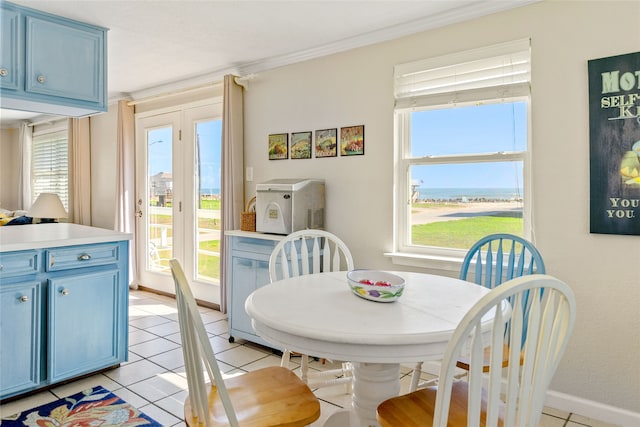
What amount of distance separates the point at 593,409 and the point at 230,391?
6.46ft

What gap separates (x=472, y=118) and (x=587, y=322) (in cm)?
138

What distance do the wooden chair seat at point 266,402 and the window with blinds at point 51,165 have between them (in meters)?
5.39

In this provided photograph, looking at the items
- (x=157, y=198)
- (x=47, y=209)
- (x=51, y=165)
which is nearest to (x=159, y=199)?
(x=157, y=198)

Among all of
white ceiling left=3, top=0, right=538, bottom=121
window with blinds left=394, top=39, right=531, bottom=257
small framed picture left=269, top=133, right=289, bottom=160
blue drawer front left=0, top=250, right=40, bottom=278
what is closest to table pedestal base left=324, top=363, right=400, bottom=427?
window with blinds left=394, top=39, right=531, bottom=257

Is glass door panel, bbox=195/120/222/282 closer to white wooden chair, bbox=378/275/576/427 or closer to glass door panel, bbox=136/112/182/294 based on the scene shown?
glass door panel, bbox=136/112/182/294

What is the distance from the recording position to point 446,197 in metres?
2.86

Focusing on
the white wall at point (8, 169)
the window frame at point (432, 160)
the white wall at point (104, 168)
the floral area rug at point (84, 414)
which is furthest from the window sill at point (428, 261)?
the white wall at point (8, 169)

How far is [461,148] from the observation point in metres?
2.79

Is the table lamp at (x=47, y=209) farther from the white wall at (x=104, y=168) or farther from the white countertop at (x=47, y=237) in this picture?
the white countertop at (x=47, y=237)

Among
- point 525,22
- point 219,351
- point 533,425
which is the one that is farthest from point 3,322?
point 525,22

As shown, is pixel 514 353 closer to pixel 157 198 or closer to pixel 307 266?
pixel 307 266

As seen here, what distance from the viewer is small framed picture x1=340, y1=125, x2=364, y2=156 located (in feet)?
10.3

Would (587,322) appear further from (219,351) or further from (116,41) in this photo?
(116,41)

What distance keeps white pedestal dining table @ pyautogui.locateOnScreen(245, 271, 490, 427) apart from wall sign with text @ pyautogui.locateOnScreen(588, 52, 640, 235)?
3.25 ft
